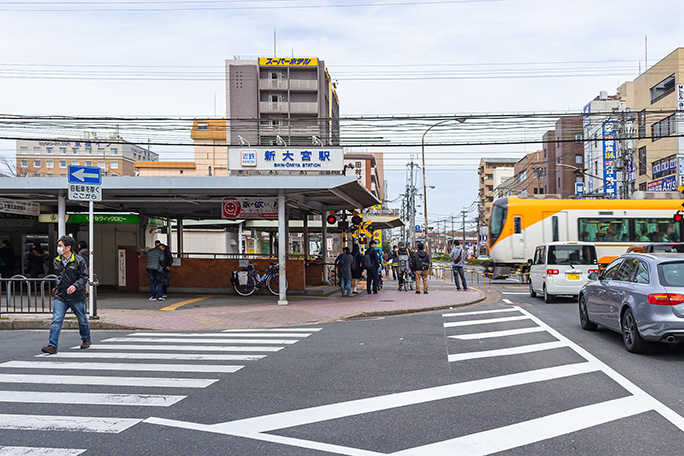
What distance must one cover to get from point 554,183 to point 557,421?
78836 mm

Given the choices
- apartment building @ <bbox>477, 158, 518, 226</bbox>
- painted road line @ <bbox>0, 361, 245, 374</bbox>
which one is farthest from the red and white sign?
apartment building @ <bbox>477, 158, 518, 226</bbox>

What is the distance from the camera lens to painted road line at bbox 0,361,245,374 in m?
8.24

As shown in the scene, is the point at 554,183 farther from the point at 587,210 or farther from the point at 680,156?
the point at 587,210

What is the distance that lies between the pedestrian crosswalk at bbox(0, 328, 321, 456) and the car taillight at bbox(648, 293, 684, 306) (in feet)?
19.0

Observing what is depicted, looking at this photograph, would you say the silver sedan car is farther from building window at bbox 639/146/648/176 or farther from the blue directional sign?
building window at bbox 639/146/648/176

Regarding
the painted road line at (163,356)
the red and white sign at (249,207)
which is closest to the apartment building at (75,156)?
the red and white sign at (249,207)

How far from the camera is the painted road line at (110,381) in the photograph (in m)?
7.32

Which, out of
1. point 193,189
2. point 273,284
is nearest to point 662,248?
point 273,284

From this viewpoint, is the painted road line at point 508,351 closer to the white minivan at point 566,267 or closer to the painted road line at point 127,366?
the painted road line at point 127,366

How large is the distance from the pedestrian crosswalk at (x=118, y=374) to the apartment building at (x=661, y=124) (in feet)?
117

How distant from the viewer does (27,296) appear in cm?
1416

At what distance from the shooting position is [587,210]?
26.3 meters

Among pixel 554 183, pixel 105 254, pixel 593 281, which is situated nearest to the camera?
pixel 593 281

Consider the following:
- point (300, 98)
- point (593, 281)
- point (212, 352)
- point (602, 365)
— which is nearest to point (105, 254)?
point (212, 352)
